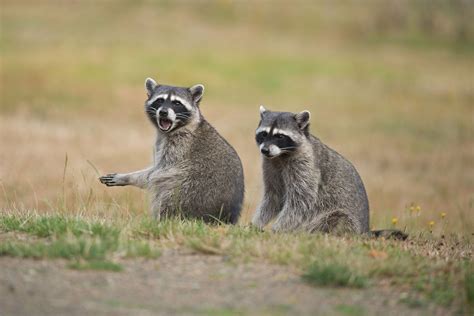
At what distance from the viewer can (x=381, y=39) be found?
48250 millimetres

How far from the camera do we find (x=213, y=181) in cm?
963

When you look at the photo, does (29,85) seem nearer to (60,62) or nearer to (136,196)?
(60,62)

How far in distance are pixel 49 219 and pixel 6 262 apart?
123 centimetres

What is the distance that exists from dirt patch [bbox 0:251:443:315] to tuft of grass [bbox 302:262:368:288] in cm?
7

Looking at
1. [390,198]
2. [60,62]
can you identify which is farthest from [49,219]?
[60,62]

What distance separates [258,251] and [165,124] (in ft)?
A: 10.1

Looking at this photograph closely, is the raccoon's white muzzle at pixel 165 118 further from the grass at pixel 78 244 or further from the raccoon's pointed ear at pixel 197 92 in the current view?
the grass at pixel 78 244

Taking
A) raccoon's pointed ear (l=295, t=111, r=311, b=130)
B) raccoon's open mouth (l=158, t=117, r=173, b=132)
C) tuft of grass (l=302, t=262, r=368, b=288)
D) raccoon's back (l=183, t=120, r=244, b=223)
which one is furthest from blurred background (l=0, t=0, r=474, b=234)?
tuft of grass (l=302, t=262, r=368, b=288)

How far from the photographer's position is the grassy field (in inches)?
288

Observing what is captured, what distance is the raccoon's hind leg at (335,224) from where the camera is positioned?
372 inches

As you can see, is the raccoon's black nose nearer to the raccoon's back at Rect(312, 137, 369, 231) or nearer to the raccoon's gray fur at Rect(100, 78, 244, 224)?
the raccoon's gray fur at Rect(100, 78, 244, 224)

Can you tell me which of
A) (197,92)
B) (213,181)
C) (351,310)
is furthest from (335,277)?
(197,92)

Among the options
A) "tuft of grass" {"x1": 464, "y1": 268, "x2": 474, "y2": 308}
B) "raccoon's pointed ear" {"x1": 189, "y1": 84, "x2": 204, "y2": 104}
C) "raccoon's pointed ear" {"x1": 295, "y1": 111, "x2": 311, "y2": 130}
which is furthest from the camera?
"raccoon's pointed ear" {"x1": 189, "y1": 84, "x2": 204, "y2": 104}

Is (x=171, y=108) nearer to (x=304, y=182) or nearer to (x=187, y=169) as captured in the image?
(x=187, y=169)
